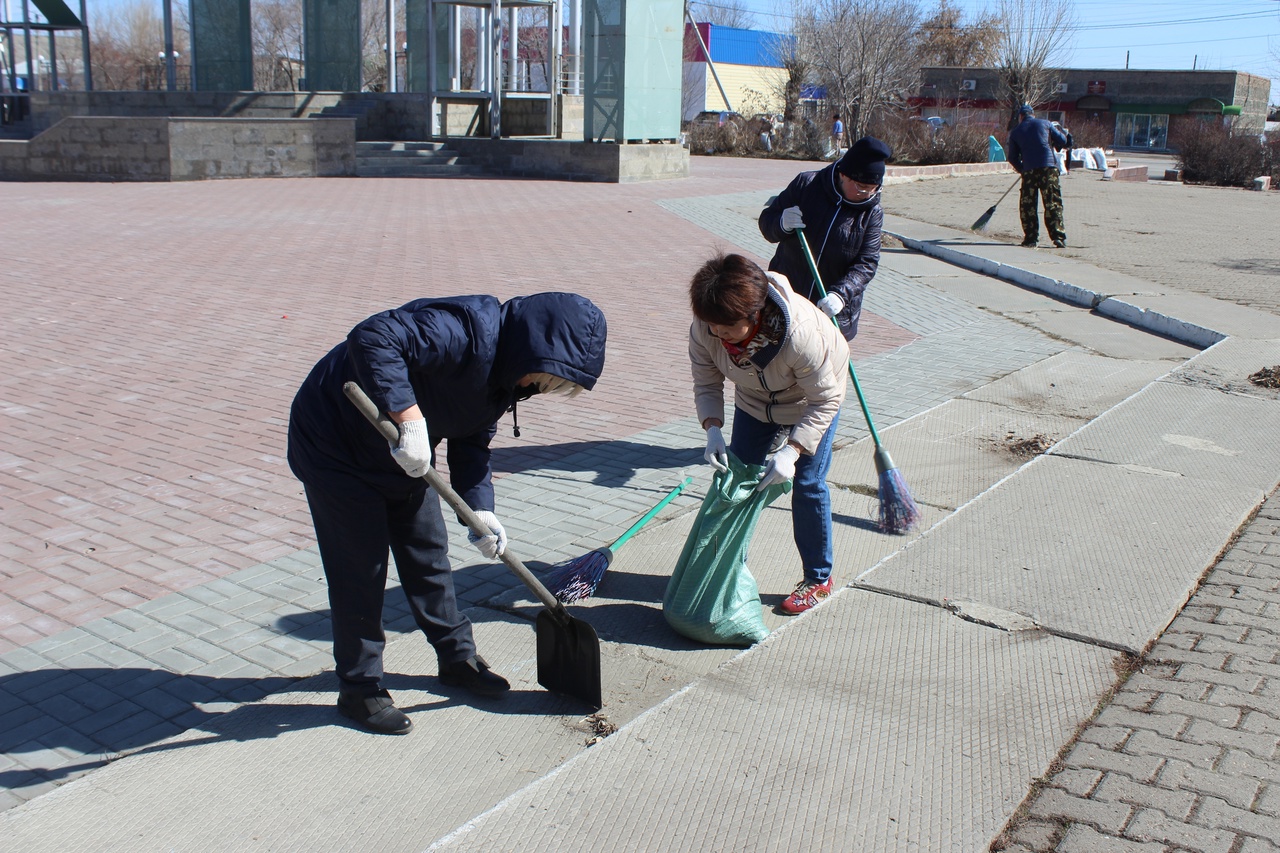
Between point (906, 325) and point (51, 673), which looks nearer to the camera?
point (51, 673)

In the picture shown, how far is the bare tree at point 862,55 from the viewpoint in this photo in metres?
34.4

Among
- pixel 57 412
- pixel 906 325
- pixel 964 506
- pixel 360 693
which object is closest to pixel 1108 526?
pixel 964 506

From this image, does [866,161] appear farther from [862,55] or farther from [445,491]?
[862,55]

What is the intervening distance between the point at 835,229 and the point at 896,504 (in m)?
1.32

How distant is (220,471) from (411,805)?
3.02 meters

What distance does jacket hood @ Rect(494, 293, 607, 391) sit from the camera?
108 inches

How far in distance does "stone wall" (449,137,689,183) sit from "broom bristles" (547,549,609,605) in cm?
1829

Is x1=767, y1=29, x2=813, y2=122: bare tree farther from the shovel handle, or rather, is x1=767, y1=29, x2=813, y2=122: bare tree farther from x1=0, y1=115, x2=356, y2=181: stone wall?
the shovel handle

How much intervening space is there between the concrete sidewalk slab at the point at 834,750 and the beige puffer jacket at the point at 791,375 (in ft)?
2.49

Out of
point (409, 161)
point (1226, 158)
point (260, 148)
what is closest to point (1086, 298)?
point (260, 148)

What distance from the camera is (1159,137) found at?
5903cm

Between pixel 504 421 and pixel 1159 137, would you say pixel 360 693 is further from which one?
pixel 1159 137

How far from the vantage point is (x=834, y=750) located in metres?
3.05

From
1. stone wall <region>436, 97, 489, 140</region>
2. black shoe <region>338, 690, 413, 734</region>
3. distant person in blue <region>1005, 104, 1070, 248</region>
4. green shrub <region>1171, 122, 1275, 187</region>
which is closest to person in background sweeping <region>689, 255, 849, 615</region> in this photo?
black shoe <region>338, 690, 413, 734</region>
